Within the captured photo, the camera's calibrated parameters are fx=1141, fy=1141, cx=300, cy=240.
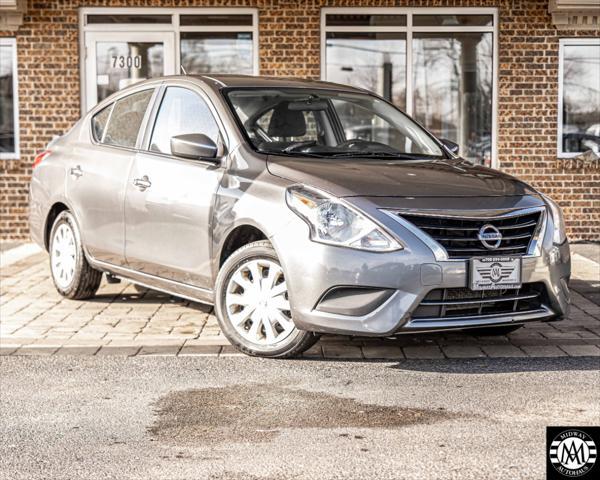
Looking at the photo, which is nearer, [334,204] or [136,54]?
[334,204]

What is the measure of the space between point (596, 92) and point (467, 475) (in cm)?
1043

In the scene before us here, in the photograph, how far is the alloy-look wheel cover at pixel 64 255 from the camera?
8914 millimetres

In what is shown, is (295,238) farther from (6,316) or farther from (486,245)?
(6,316)

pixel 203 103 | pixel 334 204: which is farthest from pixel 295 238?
pixel 203 103

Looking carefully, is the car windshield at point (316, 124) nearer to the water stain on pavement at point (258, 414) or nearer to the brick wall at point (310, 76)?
the water stain on pavement at point (258, 414)

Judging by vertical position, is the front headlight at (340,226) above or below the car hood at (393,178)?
below

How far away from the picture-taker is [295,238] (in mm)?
6410

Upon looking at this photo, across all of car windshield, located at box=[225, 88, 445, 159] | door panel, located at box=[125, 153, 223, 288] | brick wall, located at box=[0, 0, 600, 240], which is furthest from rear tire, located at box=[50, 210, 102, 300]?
brick wall, located at box=[0, 0, 600, 240]

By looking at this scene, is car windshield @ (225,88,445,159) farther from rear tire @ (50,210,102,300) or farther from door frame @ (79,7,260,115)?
door frame @ (79,7,260,115)

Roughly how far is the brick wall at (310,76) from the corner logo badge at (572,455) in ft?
31.9

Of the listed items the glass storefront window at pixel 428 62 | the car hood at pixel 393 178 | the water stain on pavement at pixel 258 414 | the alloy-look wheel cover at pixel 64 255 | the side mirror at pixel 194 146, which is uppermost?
the glass storefront window at pixel 428 62

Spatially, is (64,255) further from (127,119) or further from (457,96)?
(457,96)

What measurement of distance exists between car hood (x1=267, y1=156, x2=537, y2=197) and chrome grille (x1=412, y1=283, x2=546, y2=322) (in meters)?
0.58

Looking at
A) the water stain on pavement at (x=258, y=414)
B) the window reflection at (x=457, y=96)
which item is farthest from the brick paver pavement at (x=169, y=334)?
the window reflection at (x=457, y=96)
